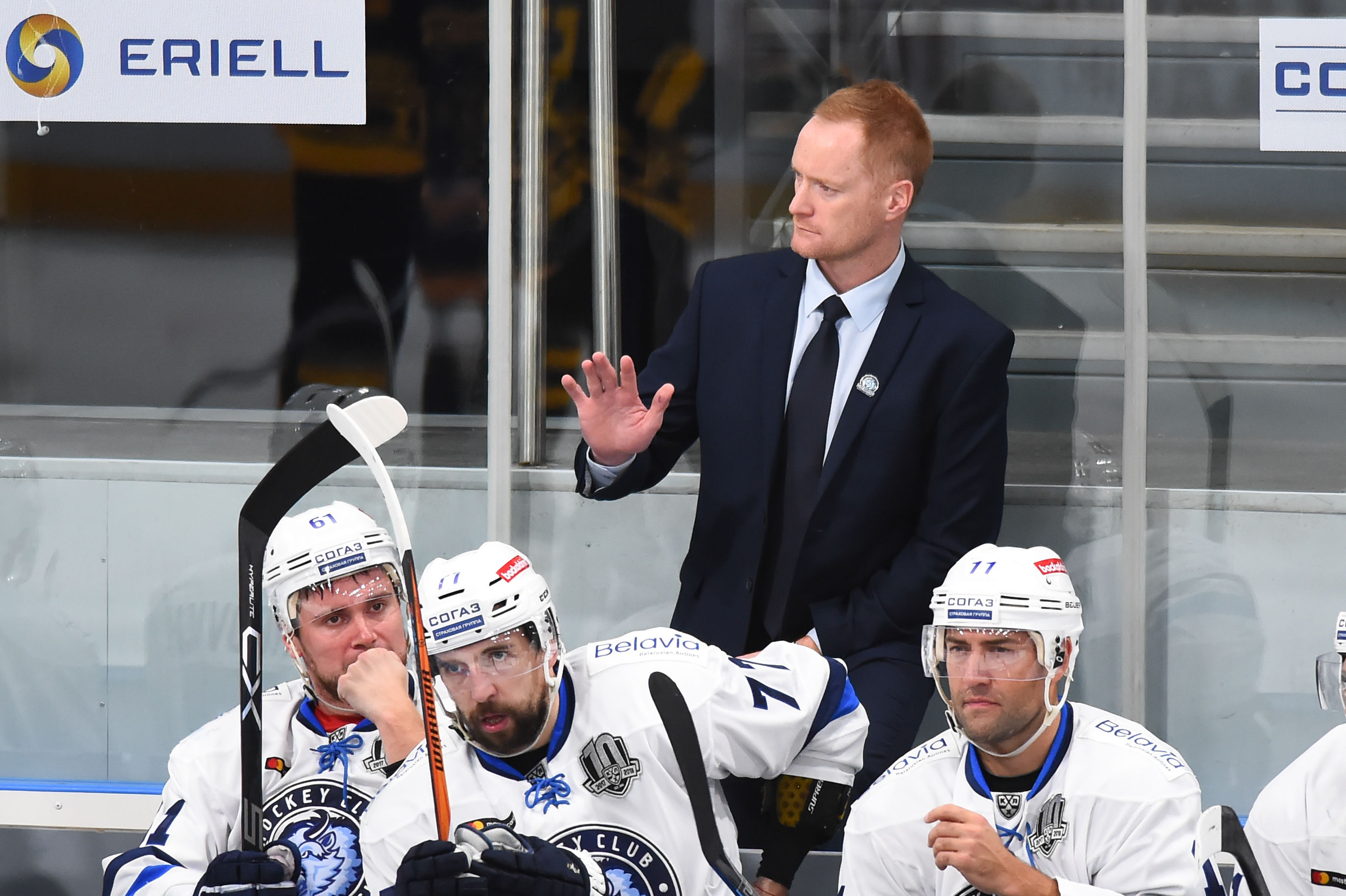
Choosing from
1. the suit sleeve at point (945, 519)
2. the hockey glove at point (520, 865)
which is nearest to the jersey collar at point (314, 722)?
the hockey glove at point (520, 865)

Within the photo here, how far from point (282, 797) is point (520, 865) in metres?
0.75

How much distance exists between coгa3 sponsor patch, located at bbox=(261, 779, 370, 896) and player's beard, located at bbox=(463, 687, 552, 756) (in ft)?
1.14

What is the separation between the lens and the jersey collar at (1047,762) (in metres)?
2.53

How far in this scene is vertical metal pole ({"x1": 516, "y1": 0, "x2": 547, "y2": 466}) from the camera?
406 centimetres

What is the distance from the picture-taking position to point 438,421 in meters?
4.14

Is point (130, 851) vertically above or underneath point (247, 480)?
underneath

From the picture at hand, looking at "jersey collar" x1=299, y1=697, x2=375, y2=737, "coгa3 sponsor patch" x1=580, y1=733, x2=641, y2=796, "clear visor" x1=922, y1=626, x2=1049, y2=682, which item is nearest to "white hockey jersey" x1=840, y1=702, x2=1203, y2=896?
"clear visor" x1=922, y1=626, x2=1049, y2=682

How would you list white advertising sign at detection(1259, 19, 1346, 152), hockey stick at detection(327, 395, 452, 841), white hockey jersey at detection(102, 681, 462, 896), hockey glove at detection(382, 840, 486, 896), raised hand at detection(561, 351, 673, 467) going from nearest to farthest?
hockey glove at detection(382, 840, 486, 896), hockey stick at detection(327, 395, 452, 841), white hockey jersey at detection(102, 681, 462, 896), raised hand at detection(561, 351, 673, 467), white advertising sign at detection(1259, 19, 1346, 152)

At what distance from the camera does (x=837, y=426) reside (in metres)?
3.13

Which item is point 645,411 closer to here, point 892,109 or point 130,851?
point 892,109

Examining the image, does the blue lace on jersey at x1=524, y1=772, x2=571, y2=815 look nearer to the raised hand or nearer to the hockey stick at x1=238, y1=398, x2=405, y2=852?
the hockey stick at x1=238, y1=398, x2=405, y2=852

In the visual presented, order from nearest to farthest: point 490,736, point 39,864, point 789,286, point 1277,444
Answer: point 490,736, point 789,286, point 39,864, point 1277,444

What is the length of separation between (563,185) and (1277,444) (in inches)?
72.8

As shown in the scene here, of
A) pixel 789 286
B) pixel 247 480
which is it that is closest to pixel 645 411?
pixel 789 286
